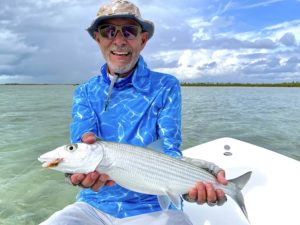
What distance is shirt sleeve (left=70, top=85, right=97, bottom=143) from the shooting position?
2830 millimetres

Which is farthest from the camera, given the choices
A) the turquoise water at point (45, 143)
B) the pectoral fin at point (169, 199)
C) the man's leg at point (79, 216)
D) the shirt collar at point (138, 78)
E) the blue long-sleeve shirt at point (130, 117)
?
the turquoise water at point (45, 143)

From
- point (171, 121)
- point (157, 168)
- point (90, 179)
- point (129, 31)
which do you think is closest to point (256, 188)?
point (171, 121)

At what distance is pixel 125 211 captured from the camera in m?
2.65

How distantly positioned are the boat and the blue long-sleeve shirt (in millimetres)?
931

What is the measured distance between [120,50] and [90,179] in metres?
1.13

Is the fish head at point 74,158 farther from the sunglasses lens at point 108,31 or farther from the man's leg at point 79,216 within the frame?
the sunglasses lens at point 108,31

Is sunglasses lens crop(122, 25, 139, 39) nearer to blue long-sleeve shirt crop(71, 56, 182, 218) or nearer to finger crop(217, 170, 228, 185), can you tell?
blue long-sleeve shirt crop(71, 56, 182, 218)

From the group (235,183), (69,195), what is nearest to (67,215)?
(235,183)

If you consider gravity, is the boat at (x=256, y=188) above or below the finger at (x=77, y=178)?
below

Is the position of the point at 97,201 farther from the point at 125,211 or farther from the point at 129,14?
the point at 129,14

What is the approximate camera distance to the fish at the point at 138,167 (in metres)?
2.07

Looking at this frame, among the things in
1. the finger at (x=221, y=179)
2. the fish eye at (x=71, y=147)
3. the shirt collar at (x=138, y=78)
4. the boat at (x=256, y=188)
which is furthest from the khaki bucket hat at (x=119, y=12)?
the boat at (x=256, y=188)

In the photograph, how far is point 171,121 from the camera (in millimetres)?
2840

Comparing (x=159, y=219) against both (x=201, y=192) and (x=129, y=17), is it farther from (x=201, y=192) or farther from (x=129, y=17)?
(x=129, y=17)
